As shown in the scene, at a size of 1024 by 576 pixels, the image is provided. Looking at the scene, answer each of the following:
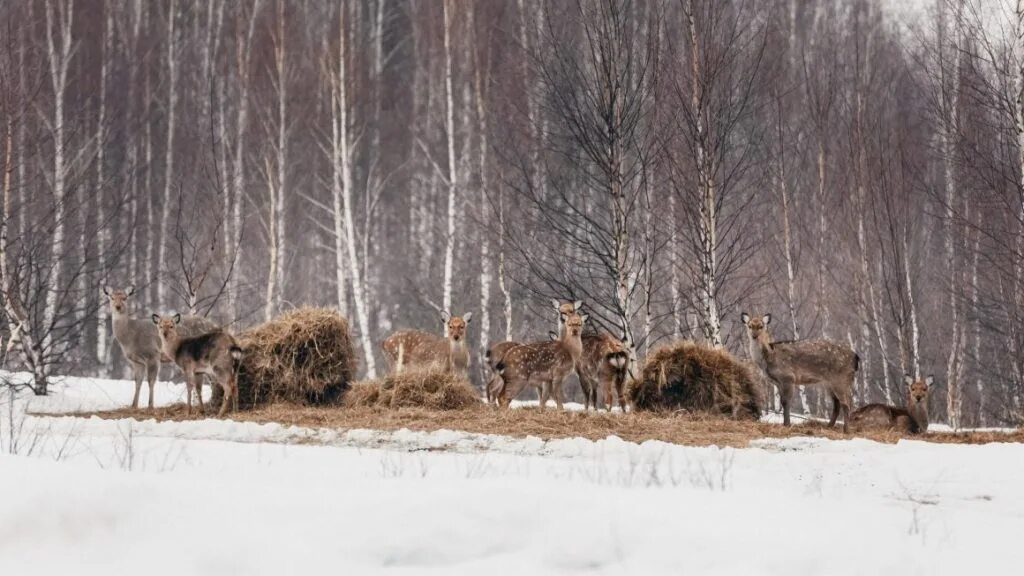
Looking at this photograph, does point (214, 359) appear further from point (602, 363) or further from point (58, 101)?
point (58, 101)

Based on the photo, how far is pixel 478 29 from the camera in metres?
28.2

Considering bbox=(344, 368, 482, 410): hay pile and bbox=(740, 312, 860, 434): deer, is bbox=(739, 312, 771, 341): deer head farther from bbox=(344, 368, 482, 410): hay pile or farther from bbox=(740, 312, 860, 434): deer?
bbox=(344, 368, 482, 410): hay pile

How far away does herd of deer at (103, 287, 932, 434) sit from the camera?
1402 centimetres

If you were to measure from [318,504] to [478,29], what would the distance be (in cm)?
2330

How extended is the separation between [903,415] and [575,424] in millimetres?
5231

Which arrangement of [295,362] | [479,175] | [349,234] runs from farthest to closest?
[479,175], [349,234], [295,362]

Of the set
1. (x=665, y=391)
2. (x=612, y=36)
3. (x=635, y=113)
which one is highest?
(x=612, y=36)

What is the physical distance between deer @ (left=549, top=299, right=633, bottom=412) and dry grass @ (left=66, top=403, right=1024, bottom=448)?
3.18 feet

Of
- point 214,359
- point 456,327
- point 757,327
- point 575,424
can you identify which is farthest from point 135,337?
point 757,327

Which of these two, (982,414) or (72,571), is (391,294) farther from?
(72,571)

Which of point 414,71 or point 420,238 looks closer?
point 420,238

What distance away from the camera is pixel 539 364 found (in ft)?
48.1

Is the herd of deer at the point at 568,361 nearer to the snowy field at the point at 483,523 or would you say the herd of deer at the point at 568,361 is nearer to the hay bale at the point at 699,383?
the hay bale at the point at 699,383

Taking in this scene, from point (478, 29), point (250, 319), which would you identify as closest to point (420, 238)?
point (250, 319)
